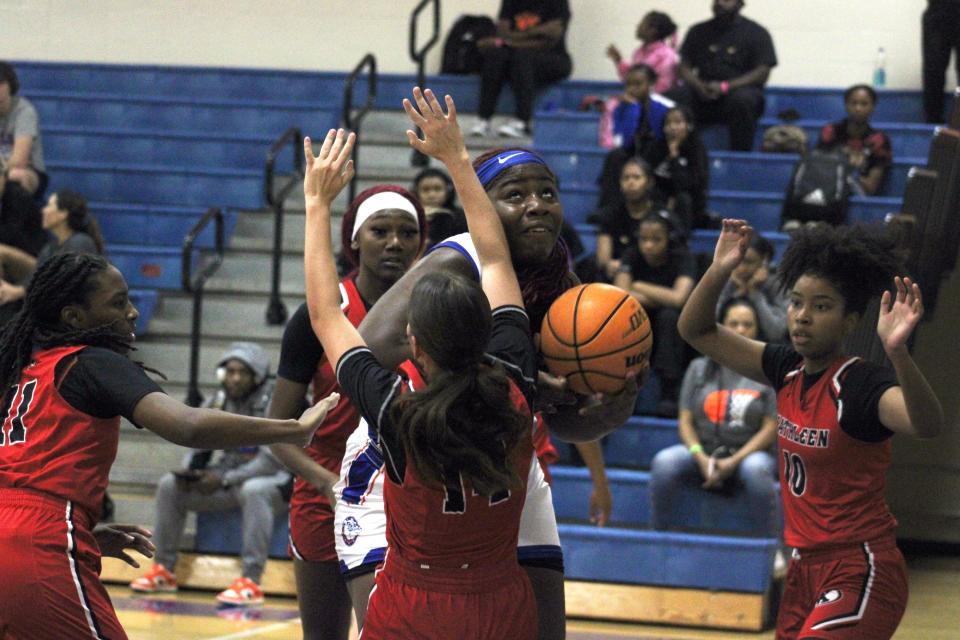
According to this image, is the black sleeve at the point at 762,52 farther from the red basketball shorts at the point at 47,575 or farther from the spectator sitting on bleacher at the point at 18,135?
the red basketball shorts at the point at 47,575

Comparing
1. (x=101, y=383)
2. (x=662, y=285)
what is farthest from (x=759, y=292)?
(x=101, y=383)

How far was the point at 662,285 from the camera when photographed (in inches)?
346

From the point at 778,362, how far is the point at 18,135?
7.26 metres

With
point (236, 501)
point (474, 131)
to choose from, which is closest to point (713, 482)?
point (236, 501)

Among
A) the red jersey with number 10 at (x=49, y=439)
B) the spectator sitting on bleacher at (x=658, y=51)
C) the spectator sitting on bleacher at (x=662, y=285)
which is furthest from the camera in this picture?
the spectator sitting on bleacher at (x=658, y=51)

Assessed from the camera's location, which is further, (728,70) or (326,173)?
(728,70)

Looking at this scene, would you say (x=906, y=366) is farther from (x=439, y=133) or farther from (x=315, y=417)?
(x=315, y=417)

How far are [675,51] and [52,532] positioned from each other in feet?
28.9

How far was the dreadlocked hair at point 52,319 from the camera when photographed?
3779mm

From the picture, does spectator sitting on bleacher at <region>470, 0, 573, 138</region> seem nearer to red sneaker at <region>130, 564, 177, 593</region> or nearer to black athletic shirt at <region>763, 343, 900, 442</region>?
red sneaker at <region>130, 564, 177, 593</region>

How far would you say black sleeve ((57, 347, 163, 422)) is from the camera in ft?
11.9

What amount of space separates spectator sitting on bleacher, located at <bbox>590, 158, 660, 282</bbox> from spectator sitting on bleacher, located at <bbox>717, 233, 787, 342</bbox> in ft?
3.06

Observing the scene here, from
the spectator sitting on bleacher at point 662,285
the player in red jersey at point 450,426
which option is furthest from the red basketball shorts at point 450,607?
the spectator sitting on bleacher at point 662,285

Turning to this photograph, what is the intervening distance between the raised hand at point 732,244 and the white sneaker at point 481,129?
7.24 metres
